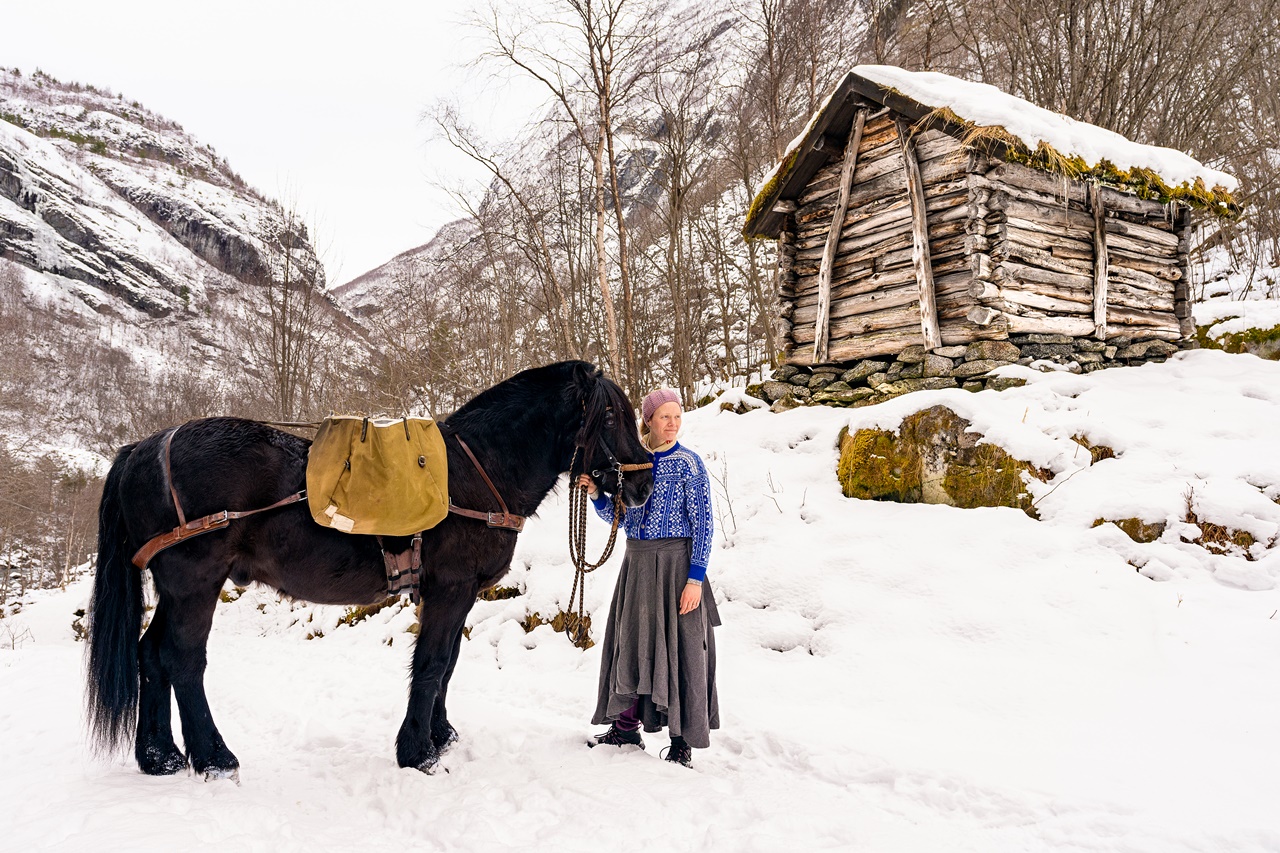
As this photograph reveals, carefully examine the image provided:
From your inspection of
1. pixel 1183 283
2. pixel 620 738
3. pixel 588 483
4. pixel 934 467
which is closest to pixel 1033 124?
pixel 1183 283

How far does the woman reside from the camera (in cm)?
297

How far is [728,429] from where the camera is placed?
28.0ft

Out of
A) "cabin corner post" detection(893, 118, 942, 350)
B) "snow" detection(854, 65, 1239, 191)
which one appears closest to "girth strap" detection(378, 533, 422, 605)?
"cabin corner post" detection(893, 118, 942, 350)

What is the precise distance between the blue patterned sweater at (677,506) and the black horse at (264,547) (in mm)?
157

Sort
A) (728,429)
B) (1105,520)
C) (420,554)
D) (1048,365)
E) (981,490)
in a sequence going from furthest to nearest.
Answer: (728,429)
(1048,365)
(981,490)
(1105,520)
(420,554)

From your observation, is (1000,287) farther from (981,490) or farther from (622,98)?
(622,98)

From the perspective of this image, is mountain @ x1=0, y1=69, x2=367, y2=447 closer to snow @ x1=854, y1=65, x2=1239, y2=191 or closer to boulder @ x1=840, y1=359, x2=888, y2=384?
boulder @ x1=840, y1=359, x2=888, y2=384

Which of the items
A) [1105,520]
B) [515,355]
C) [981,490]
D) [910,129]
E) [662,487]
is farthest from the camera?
[515,355]

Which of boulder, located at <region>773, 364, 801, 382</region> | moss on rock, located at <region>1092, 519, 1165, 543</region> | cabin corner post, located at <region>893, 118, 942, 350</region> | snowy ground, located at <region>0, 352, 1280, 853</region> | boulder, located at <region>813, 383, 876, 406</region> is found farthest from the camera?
boulder, located at <region>773, 364, 801, 382</region>

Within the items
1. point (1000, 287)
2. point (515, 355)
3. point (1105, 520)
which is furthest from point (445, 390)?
point (1105, 520)

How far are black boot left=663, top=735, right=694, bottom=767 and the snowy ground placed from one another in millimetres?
111

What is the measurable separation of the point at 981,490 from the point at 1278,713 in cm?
253

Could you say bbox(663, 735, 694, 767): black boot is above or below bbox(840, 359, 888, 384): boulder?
below

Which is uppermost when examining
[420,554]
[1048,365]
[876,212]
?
[876,212]
